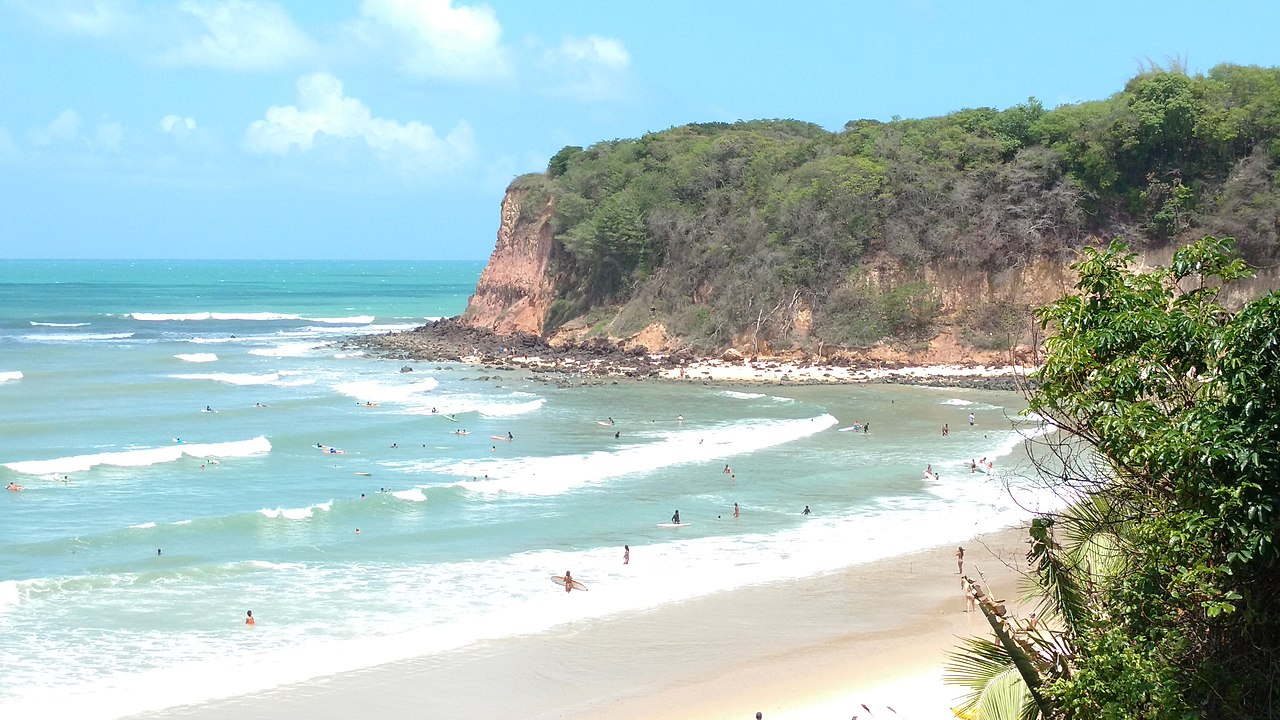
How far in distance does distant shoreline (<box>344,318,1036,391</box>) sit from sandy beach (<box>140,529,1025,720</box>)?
25.1 m

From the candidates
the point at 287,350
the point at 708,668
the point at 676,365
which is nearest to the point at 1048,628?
the point at 708,668

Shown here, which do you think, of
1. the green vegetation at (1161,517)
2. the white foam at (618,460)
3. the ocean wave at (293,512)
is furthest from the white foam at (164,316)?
the green vegetation at (1161,517)

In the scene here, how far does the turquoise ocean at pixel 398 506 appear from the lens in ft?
59.6

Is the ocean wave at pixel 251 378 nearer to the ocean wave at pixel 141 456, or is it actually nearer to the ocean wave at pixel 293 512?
the ocean wave at pixel 141 456

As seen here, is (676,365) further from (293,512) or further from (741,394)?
(293,512)

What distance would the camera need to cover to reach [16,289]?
14200cm

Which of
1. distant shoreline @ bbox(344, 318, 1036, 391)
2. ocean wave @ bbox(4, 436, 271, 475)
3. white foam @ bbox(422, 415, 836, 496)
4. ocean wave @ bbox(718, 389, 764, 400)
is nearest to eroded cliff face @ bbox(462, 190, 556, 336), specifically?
distant shoreline @ bbox(344, 318, 1036, 391)

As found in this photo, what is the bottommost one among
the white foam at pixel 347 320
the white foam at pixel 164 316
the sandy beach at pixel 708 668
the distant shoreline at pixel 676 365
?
the sandy beach at pixel 708 668

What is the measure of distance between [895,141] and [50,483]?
1657 inches

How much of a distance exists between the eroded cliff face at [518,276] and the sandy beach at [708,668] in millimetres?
46736

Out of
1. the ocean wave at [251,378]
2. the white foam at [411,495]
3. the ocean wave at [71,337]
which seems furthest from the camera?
the ocean wave at [71,337]

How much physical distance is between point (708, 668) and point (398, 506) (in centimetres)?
1238

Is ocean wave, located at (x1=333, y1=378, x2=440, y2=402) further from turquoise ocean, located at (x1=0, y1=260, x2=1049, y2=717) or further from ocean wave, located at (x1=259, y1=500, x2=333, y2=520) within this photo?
ocean wave, located at (x1=259, y1=500, x2=333, y2=520)

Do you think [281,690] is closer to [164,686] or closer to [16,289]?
[164,686]
